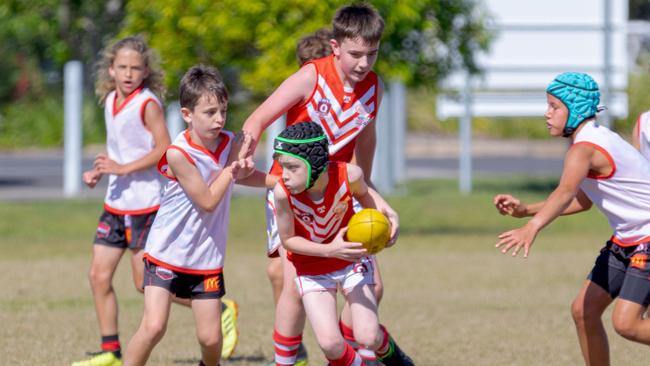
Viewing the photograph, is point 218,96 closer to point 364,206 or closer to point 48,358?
point 364,206

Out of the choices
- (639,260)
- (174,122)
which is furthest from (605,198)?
(174,122)

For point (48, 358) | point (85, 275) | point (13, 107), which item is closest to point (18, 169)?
point (13, 107)

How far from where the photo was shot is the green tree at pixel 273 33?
16422 mm

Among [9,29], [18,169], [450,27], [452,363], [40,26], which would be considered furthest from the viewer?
[9,29]

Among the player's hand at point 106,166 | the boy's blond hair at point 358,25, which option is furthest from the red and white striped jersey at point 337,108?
the player's hand at point 106,166

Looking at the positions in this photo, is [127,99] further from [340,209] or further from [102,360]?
[340,209]

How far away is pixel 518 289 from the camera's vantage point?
40.7 feet

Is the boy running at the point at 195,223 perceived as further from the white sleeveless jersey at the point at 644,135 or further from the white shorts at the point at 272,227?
the white sleeveless jersey at the point at 644,135

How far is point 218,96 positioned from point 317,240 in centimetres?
96

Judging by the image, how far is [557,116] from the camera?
655 cm

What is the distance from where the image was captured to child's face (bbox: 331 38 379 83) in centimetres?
659

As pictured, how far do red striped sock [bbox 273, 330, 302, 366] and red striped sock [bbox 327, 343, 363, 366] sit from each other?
0.33m

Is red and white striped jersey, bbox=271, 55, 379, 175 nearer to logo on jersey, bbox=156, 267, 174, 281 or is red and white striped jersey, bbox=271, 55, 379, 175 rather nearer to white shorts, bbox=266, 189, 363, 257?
white shorts, bbox=266, 189, 363, 257

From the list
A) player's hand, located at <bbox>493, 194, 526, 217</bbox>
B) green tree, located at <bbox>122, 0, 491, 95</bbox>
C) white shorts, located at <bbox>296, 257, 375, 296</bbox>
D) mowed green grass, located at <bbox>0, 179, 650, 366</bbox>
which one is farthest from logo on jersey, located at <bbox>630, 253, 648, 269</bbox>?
green tree, located at <bbox>122, 0, 491, 95</bbox>
